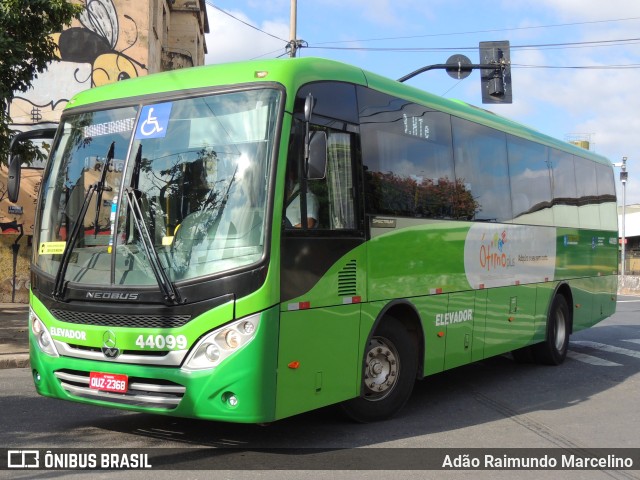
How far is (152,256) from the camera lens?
5.90 meters

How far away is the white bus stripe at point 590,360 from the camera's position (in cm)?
1214

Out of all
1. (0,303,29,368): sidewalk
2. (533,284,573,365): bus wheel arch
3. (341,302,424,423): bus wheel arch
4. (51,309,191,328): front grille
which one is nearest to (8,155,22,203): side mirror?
(51,309,191,328): front grille

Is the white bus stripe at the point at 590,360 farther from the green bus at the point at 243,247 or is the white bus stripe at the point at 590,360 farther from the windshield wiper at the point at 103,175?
the windshield wiper at the point at 103,175

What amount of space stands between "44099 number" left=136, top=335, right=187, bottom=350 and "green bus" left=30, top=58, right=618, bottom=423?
1 centimetres

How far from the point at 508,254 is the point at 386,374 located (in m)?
3.40

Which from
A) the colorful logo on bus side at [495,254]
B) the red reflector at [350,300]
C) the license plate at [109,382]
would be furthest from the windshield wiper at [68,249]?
the colorful logo on bus side at [495,254]

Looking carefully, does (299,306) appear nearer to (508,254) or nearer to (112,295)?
(112,295)

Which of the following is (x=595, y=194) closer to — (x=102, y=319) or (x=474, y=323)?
(x=474, y=323)

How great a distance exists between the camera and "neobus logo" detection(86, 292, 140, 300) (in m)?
5.98

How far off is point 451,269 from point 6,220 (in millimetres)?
14978

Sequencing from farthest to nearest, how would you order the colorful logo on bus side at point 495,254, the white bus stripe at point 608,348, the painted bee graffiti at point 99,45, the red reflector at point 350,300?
the painted bee graffiti at point 99,45 < the white bus stripe at point 608,348 < the colorful logo on bus side at point 495,254 < the red reflector at point 350,300

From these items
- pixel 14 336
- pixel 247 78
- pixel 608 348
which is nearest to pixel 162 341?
pixel 247 78

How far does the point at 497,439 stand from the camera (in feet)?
23.0

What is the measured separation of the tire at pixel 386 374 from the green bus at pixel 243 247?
21mm
